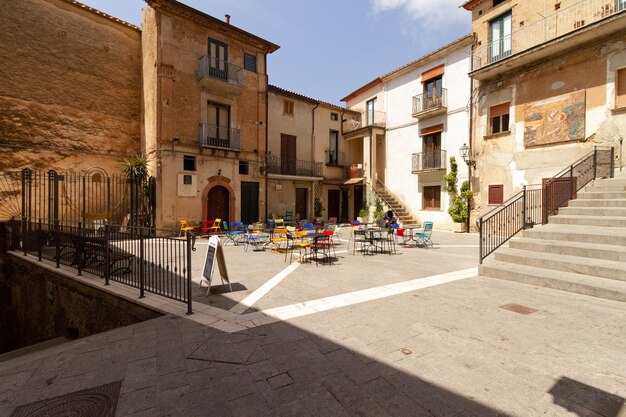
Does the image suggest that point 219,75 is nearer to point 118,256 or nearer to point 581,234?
point 118,256

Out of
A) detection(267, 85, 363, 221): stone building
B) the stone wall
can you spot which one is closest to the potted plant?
detection(267, 85, 363, 221): stone building

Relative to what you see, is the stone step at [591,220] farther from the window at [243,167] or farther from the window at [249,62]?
the window at [249,62]

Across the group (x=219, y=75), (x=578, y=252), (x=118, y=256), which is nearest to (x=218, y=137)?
(x=219, y=75)

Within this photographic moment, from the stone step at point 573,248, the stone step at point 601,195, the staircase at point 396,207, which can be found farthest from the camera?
the staircase at point 396,207

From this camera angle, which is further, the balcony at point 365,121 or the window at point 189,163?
the balcony at point 365,121

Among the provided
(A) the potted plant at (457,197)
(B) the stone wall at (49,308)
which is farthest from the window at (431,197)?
(B) the stone wall at (49,308)

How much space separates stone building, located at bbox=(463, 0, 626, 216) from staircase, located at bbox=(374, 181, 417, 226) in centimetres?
431

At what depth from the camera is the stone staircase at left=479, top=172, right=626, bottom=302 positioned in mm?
5383

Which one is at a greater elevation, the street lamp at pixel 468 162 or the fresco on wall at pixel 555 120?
the fresco on wall at pixel 555 120

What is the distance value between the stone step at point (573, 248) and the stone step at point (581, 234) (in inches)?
5.2

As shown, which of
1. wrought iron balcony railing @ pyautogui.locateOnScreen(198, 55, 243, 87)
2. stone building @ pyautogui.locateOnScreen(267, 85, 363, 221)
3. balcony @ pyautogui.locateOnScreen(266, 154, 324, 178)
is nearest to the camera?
wrought iron balcony railing @ pyautogui.locateOnScreen(198, 55, 243, 87)

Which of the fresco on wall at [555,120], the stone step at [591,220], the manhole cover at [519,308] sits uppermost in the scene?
the fresco on wall at [555,120]

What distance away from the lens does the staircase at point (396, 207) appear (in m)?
18.8

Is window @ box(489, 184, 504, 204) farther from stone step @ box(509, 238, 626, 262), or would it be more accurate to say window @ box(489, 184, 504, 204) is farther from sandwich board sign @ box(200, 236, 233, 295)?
sandwich board sign @ box(200, 236, 233, 295)
